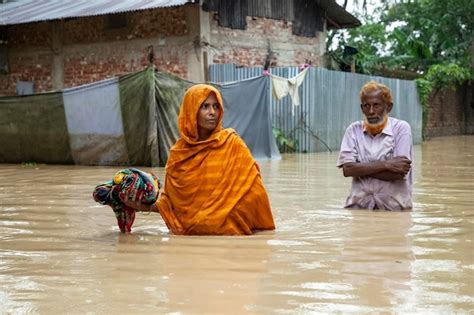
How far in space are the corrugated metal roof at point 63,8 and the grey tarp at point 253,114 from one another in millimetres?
2452

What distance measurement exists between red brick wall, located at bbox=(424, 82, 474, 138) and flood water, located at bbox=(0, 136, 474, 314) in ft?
75.5

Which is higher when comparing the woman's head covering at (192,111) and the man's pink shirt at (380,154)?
the woman's head covering at (192,111)

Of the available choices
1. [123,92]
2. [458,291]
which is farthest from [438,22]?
[458,291]

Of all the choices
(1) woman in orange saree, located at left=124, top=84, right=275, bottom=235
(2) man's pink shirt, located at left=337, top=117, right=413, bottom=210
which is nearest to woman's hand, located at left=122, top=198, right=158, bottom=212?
(1) woman in orange saree, located at left=124, top=84, right=275, bottom=235

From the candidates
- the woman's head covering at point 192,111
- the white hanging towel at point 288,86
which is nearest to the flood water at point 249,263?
the woman's head covering at point 192,111

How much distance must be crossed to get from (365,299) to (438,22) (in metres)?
29.2

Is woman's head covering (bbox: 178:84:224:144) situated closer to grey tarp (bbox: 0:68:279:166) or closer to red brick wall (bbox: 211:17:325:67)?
grey tarp (bbox: 0:68:279:166)

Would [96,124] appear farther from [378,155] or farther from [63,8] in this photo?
[378,155]

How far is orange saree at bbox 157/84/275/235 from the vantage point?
15.4 ft

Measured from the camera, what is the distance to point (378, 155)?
5.53m

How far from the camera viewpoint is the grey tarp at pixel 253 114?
44.7ft

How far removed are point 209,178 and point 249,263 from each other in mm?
1033

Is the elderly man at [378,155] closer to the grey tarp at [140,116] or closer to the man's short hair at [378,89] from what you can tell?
the man's short hair at [378,89]

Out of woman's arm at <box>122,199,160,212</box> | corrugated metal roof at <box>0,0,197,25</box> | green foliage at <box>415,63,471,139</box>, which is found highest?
corrugated metal roof at <box>0,0,197,25</box>
